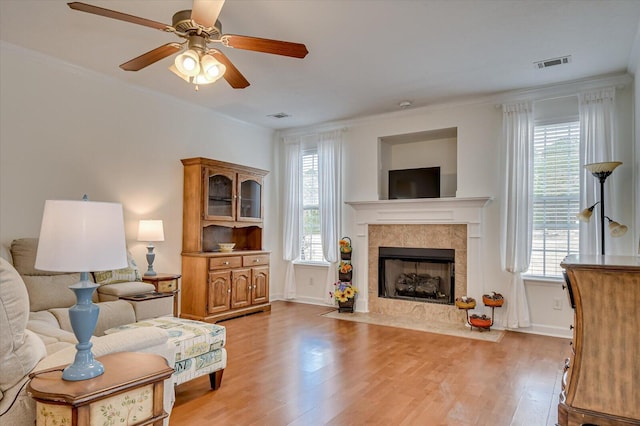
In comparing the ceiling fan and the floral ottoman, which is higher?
the ceiling fan

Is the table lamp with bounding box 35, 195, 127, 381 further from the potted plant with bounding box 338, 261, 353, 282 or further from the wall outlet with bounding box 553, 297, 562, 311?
the wall outlet with bounding box 553, 297, 562, 311

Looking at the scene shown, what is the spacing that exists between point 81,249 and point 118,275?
2.84 metres

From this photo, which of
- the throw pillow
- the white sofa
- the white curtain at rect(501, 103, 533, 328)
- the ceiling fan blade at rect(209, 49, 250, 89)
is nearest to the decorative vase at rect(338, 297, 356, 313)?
the white curtain at rect(501, 103, 533, 328)

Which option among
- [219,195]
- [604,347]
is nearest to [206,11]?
[604,347]

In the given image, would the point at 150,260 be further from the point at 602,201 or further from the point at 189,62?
the point at 602,201

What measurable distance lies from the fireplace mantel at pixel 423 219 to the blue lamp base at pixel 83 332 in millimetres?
4516

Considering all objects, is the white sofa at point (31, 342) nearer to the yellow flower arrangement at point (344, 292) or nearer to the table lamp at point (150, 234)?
the table lamp at point (150, 234)

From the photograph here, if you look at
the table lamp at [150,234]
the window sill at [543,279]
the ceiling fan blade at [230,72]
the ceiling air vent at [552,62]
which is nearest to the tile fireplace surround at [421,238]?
the window sill at [543,279]

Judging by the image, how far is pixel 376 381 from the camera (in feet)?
10.7

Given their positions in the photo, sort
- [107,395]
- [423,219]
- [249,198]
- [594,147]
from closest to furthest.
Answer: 1. [107,395]
2. [594,147]
3. [423,219]
4. [249,198]

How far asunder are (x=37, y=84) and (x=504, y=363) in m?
5.31

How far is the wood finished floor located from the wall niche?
2.20 m

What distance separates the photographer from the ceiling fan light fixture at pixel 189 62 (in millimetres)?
2775

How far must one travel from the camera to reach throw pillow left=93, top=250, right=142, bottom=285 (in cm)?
400
